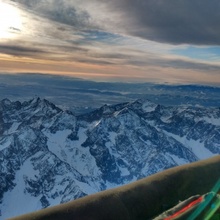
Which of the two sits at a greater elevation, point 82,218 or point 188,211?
point 188,211

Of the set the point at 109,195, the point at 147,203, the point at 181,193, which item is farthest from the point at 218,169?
the point at 109,195

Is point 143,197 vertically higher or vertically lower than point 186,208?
lower

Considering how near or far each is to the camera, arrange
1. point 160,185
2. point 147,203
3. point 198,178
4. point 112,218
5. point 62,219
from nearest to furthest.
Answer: point 62,219
point 112,218
point 147,203
point 160,185
point 198,178

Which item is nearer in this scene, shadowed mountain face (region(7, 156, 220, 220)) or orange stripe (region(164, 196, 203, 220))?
orange stripe (region(164, 196, 203, 220))

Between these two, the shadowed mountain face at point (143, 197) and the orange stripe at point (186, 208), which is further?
the shadowed mountain face at point (143, 197)

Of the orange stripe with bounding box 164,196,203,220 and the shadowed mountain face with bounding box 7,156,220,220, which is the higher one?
the orange stripe with bounding box 164,196,203,220

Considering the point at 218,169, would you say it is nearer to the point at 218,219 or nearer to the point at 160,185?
the point at 160,185

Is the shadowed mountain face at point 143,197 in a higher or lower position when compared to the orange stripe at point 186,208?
lower

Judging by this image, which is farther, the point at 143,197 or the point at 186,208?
the point at 143,197
